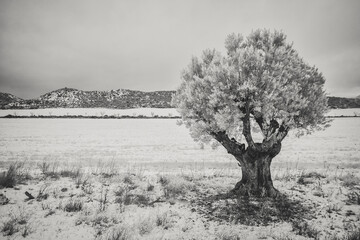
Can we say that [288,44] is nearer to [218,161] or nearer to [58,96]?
[218,161]

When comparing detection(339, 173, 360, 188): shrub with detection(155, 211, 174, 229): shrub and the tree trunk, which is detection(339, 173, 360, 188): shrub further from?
detection(155, 211, 174, 229): shrub

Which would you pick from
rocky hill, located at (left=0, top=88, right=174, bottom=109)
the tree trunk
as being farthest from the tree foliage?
rocky hill, located at (left=0, top=88, right=174, bottom=109)

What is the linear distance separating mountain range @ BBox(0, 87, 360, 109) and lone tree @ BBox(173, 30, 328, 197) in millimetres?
105698

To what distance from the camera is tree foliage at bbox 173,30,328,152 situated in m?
10.1

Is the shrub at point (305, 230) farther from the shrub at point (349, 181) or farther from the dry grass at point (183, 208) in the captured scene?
the shrub at point (349, 181)

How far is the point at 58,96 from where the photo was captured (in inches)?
6122

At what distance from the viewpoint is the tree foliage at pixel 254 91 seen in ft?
33.3

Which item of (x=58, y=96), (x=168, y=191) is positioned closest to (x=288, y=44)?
(x=168, y=191)

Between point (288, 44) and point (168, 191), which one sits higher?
point (288, 44)

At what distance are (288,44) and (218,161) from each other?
13.6m

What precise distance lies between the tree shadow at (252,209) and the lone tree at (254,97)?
646mm

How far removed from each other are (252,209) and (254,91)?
203 inches

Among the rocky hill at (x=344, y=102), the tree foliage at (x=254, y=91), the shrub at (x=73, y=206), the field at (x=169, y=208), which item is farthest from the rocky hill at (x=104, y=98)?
the shrub at (x=73, y=206)

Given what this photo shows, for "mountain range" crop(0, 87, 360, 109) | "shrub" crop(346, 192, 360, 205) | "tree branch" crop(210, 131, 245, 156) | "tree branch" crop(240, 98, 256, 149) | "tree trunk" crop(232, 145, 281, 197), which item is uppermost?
"mountain range" crop(0, 87, 360, 109)
